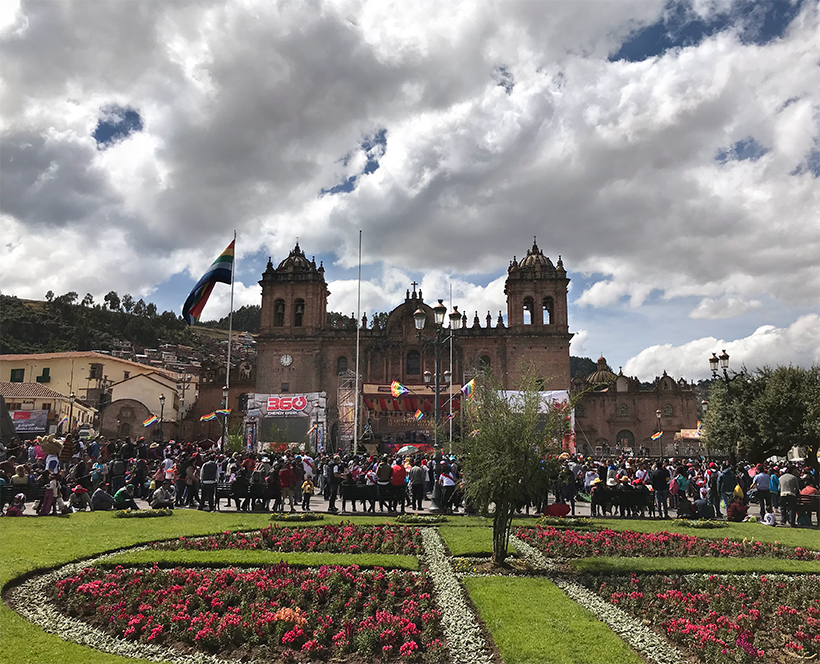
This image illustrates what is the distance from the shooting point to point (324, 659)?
645 centimetres

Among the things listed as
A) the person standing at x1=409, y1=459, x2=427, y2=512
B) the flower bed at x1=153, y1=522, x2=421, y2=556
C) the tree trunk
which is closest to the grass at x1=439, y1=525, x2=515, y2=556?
the flower bed at x1=153, y1=522, x2=421, y2=556

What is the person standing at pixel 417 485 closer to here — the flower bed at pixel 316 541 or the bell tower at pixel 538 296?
the flower bed at pixel 316 541

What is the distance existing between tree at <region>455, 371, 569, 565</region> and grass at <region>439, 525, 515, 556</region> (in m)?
0.93

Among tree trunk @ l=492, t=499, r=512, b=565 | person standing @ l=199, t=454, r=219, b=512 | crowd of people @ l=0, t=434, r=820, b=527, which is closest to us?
tree trunk @ l=492, t=499, r=512, b=565

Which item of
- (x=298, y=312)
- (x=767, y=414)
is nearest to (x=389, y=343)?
(x=298, y=312)

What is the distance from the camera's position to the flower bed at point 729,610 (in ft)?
21.5

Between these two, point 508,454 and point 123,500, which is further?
point 123,500

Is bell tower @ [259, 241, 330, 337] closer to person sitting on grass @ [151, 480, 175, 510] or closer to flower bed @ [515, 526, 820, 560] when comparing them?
person sitting on grass @ [151, 480, 175, 510]

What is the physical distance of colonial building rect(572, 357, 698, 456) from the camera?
54219 mm

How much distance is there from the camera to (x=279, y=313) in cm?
5188

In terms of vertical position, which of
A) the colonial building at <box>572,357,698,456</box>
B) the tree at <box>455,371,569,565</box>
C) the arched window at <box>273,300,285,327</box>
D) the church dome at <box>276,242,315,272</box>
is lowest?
the tree at <box>455,371,569,565</box>

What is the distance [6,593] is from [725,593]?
1001 cm

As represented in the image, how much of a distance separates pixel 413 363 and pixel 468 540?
38566 mm

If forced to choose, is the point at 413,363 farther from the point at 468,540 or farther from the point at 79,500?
the point at 468,540
